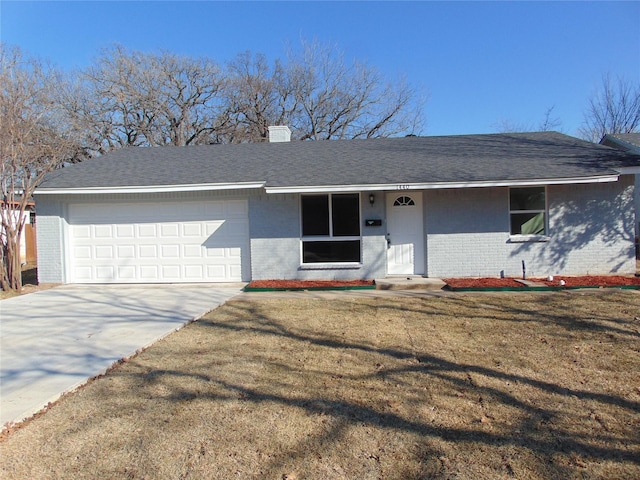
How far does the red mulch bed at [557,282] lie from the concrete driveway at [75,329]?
211 inches

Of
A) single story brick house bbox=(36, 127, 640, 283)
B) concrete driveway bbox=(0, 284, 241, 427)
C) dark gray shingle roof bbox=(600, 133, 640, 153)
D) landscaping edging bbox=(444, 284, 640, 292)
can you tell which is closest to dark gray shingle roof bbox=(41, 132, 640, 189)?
single story brick house bbox=(36, 127, 640, 283)

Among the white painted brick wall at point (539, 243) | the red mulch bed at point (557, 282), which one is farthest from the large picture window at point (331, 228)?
the red mulch bed at point (557, 282)

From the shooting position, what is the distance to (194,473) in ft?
9.21

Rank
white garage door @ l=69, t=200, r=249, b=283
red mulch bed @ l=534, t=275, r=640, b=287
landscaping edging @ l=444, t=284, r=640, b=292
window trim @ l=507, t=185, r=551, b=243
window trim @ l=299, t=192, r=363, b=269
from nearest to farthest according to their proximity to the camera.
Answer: landscaping edging @ l=444, t=284, r=640, b=292 → red mulch bed @ l=534, t=275, r=640, b=287 → window trim @ l=507, t=185, r=551, b=243 → window trim @ l=299, t=192, r=363, b=269 → white garage door @ l=69, t=200, r=249, b=283

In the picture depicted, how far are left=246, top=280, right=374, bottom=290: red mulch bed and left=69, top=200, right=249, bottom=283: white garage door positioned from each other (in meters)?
1.05

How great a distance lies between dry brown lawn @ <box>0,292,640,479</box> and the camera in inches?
113

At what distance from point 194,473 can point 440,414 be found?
2004 millimetres

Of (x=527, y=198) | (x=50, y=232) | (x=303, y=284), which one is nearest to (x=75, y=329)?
(x=303, y=284)

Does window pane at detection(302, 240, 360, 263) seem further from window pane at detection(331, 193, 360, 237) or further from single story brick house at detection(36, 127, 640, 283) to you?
window pane at detection(331, 193, 360, 237)

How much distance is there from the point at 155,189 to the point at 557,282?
1002 centimetres

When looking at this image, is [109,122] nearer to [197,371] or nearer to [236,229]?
[236,229]

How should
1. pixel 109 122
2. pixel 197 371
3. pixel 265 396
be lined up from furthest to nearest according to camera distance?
pixel 109 122 → pixel 197 371 → pixel 265 396

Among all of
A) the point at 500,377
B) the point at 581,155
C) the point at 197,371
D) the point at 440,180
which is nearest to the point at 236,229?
the point at 440,180

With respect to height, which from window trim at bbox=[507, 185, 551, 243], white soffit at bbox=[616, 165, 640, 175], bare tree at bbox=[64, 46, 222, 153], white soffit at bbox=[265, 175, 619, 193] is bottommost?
window trim at bbox=[507, 185, 551, 243]
